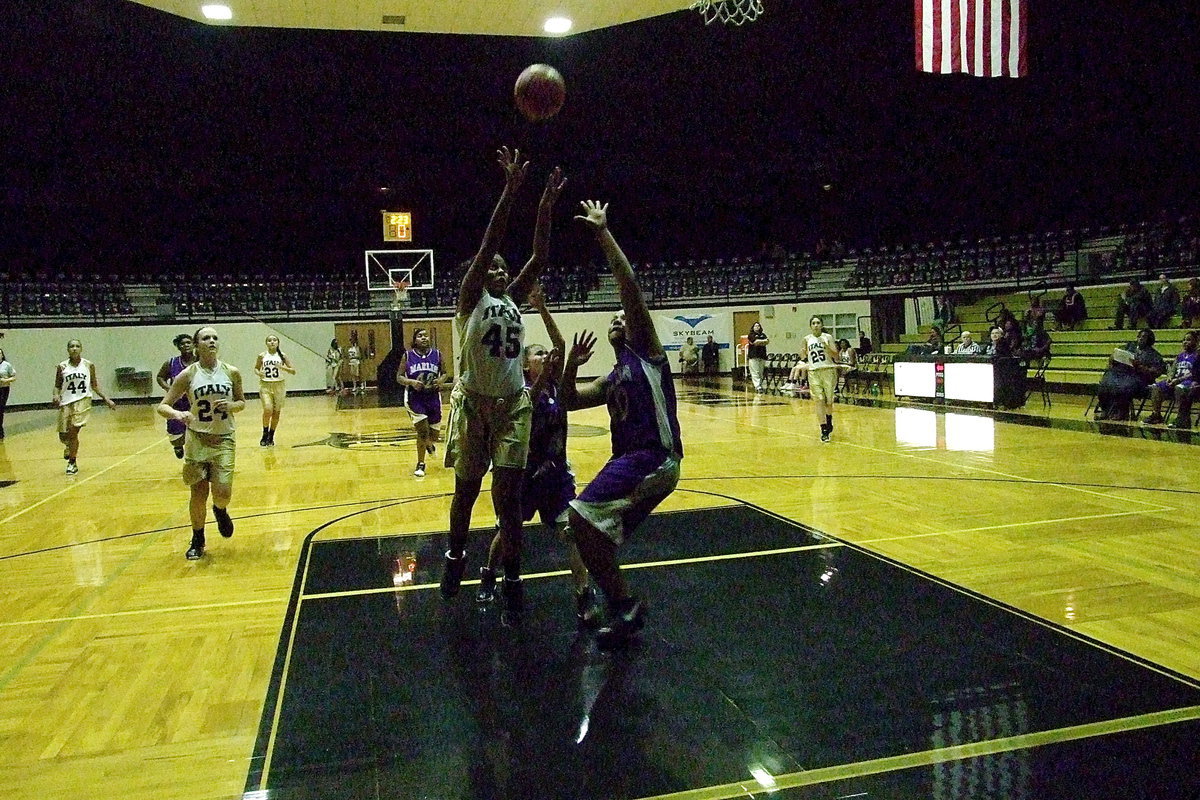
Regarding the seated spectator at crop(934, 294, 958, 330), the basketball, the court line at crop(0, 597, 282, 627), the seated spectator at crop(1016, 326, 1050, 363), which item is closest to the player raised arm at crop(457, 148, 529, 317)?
the basketball

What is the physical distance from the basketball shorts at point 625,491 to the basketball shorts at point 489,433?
Result: 0.59 metres

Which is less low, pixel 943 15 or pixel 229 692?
pixel 943 15

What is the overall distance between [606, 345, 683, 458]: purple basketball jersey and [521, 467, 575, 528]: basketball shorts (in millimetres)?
777

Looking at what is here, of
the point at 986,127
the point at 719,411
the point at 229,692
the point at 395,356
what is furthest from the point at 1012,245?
the point at 229,692

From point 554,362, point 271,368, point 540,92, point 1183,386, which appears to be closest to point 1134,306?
point 1183,386

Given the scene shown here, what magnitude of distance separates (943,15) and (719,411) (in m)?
8.14

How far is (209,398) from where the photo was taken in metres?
5.73

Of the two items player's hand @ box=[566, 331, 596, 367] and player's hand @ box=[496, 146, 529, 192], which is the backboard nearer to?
player's hand @ box=[496, 146, 529, 192]

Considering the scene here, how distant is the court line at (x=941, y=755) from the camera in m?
2.51

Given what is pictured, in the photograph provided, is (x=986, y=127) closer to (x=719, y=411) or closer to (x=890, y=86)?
(x=890, y=86)

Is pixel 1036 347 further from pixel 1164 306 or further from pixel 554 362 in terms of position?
pixel 554 362

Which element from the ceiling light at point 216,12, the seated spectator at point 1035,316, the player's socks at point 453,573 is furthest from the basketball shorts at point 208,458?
the seated spectator at point 1035,316

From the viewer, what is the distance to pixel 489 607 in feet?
14.2

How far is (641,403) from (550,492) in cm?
98
